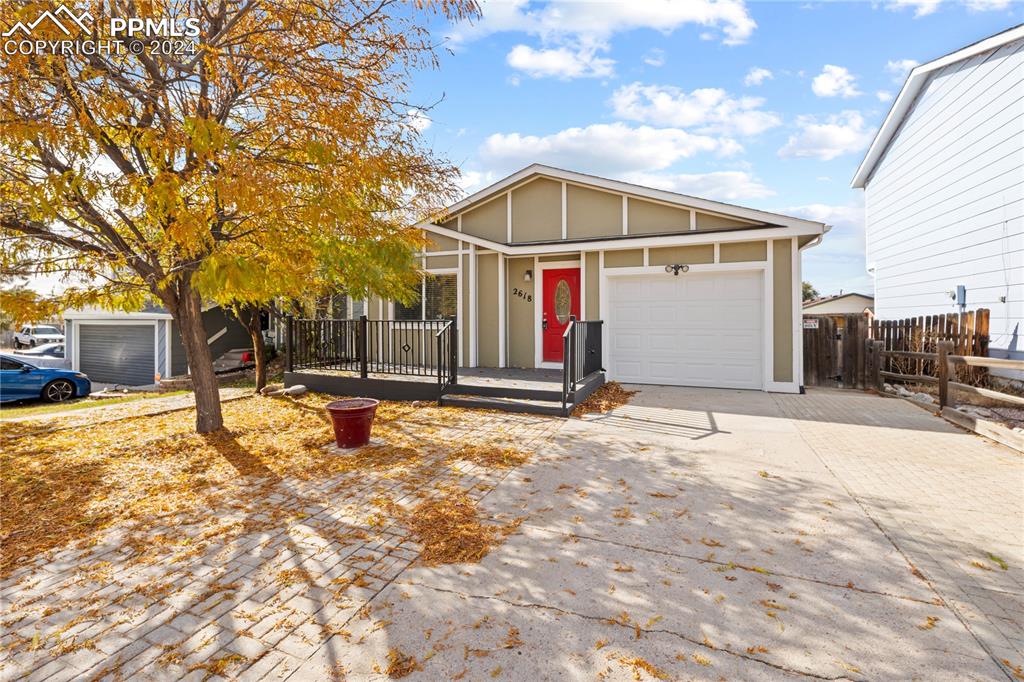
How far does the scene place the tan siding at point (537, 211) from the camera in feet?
34.2

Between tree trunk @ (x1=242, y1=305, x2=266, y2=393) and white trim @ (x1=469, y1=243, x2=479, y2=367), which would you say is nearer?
tree trunk @ (x1=242, y1=305, x2=266, y2=393)

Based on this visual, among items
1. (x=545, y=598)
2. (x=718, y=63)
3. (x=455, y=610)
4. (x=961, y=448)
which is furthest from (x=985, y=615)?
(x=718, y=63)

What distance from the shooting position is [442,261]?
10.8 m

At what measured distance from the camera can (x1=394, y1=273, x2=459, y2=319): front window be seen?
425 inches

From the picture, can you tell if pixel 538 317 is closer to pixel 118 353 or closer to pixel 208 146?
pixel 208 146

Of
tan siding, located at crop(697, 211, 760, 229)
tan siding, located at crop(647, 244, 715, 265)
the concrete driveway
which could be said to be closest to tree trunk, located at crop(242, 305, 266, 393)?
the concrete driveway

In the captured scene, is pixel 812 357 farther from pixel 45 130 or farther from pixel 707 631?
pixel 45 130

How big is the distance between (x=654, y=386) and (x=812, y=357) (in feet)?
13.0

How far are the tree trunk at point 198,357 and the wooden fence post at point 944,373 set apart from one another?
1042 cm

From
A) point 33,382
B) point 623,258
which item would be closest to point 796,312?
point 623,258

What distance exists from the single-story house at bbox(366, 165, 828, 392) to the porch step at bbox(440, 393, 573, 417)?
2.59 meters

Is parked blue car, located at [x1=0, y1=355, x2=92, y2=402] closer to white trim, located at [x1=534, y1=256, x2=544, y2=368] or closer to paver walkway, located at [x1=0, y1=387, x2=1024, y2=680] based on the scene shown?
paver walkway, located at [x1=0, y1=387, x2=1024, y2=680]

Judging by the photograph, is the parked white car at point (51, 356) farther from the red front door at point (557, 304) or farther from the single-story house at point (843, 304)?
the single-story house at point (843, 304)

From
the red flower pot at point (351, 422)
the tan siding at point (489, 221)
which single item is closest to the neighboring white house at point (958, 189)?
the tan siding at point (489, 221)
